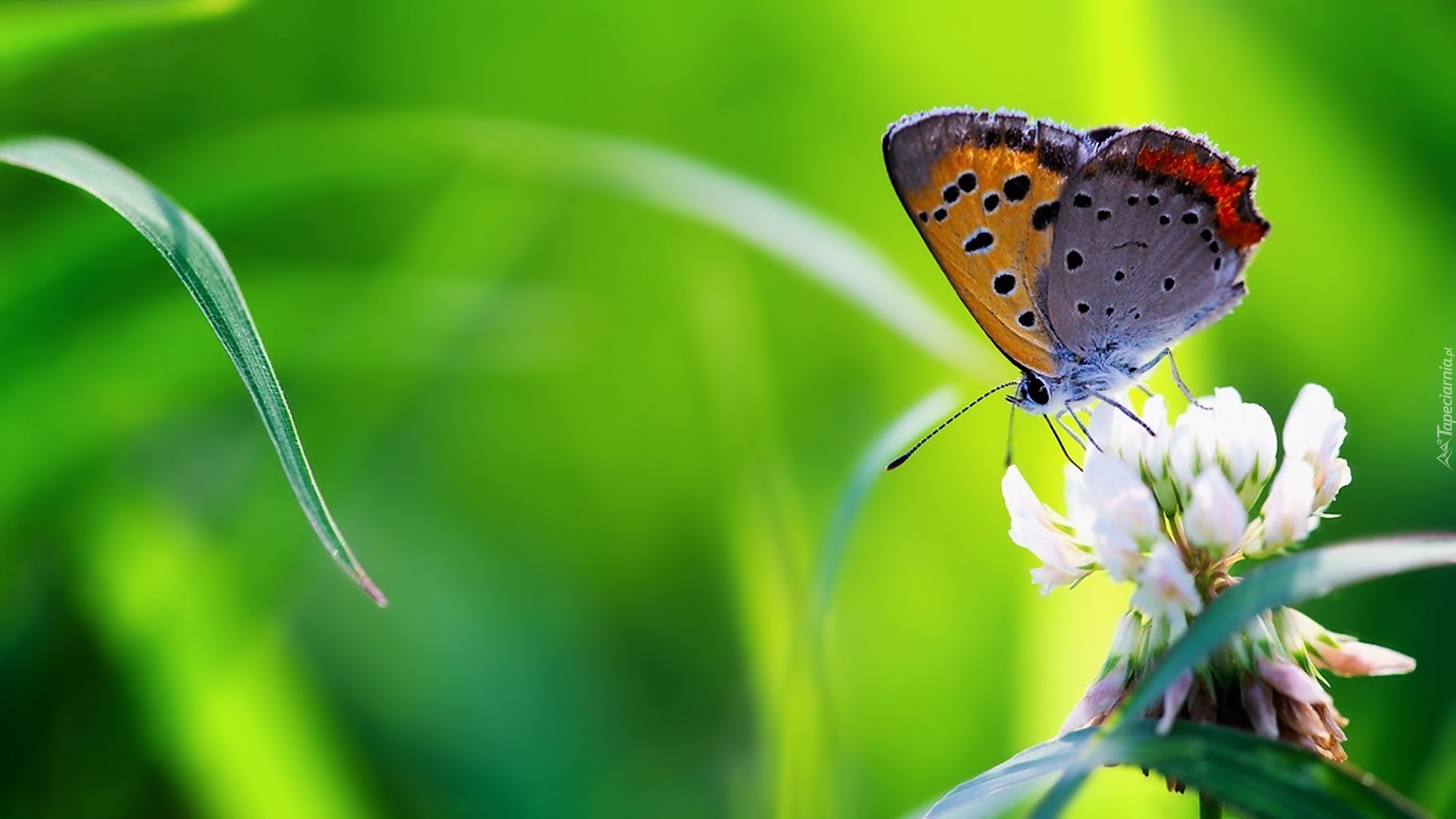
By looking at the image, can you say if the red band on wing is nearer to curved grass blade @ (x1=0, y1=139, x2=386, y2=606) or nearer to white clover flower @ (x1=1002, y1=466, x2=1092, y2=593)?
white clover flower @ (x1=1002, y1=466, x2=1092, y2=593)

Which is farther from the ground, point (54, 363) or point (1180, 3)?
point (1180, 3)

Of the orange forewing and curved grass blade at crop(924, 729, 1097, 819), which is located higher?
the orange forewing

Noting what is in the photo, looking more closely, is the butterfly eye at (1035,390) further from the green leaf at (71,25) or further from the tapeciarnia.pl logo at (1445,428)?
the tapeciarnia.pl logo at (1445,428)

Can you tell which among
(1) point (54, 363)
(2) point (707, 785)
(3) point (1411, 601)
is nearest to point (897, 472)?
(2) point (707, 785)

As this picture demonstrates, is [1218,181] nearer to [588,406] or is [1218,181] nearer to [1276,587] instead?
[1276,587]

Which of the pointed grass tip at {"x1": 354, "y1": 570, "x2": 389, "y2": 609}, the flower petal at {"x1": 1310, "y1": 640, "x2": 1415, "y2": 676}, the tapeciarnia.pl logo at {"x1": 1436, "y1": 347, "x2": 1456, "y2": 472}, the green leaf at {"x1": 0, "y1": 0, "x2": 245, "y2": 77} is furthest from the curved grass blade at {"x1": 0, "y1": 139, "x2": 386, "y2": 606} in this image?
the tapeciarnia.pl logo at {"x1": 1436, "y1": 347, "x2": 1456, "y2": 472}

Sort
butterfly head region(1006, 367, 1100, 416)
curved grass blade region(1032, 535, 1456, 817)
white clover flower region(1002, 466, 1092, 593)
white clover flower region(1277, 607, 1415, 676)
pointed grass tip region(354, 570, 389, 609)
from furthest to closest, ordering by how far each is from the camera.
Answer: butterfly head region(1006, 367, 1100, 416)
white clover flower region(1002, 466, 1092, 593)
white clover flower region(1277, 607, 1415, 676)
pointed grass tip region(354, 570, 389, 609)
curved grass blade region(1032, 535, 1456, 817)

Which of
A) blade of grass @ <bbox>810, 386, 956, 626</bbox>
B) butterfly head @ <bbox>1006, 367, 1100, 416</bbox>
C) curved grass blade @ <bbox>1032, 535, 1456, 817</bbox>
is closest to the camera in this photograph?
curved grass blade @ <bbox>1032, 535, 1456, 817</bbox>

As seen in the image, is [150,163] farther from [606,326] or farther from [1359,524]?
[1359,524]
